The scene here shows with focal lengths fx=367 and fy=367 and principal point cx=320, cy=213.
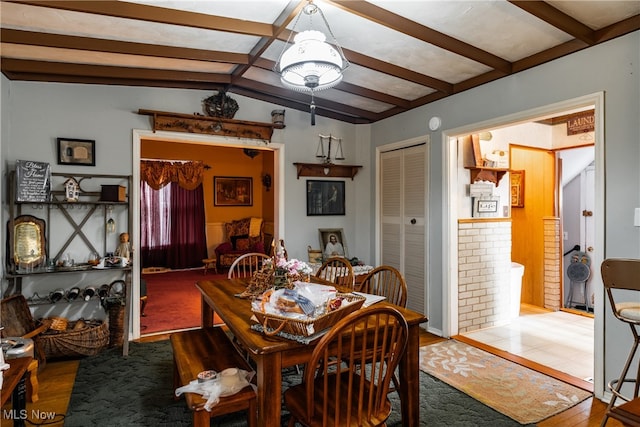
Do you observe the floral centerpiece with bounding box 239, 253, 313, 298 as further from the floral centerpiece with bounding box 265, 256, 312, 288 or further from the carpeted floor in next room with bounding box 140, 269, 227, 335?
the carpeted floor in next room with bounding box 140, 269, 227, 335

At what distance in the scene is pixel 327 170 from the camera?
465 cm

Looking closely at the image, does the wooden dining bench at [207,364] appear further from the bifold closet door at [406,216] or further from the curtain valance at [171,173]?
the curtain valance at [171,173]

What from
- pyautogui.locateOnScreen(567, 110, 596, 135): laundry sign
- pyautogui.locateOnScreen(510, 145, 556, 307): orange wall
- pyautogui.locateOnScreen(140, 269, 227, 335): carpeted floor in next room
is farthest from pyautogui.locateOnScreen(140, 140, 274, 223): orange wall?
pyautogui.locateOnScreen(567, 110, 596, 135): laundry sign

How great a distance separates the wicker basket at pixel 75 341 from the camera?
3.05 metres

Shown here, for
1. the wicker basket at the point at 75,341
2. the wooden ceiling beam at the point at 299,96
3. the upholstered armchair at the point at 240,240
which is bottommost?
the wicker basket at the point at 75,341

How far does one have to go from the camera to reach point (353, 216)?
4.93m

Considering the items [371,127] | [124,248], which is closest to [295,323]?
[124,248]

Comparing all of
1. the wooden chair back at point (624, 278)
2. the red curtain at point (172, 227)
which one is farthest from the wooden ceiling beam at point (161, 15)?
the red curtain at point (172, 227)

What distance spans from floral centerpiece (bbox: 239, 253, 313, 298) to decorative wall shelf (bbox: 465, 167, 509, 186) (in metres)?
2.46

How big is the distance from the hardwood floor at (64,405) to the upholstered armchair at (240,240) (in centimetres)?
422

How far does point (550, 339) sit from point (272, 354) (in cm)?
338

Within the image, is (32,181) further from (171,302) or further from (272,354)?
(272,354)

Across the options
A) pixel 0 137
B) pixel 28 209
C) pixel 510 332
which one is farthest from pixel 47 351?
pixel 510 332

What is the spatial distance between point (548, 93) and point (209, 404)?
3084 millimetres
